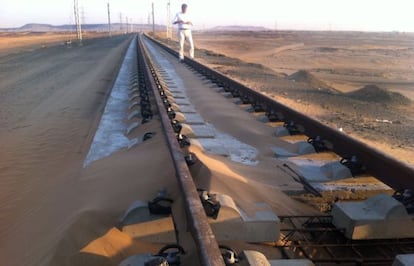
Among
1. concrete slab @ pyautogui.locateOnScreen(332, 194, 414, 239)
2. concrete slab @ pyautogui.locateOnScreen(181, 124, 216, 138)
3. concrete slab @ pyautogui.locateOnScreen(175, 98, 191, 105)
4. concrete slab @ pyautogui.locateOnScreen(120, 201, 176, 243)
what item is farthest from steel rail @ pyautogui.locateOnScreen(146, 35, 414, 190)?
concrete slab @ pyautogui.locateOnScreen(175, 98, 191, 105)

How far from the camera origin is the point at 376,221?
3.10 m

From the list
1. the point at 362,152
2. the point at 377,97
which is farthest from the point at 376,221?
the point at 377,97

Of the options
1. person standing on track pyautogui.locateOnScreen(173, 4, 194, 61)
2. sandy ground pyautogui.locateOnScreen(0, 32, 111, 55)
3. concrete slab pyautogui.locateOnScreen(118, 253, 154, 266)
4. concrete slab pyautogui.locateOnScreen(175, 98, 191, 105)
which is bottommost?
sandy ground pyautogui.locateOnScreen(0, 32, 111, 55)

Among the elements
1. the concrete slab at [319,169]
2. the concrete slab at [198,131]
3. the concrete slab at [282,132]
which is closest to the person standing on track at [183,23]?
the concrete slab at [198,131]

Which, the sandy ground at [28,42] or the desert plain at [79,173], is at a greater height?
the desert plain at [79,173]

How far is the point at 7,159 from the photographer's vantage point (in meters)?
6.03

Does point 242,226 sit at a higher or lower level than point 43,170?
higher

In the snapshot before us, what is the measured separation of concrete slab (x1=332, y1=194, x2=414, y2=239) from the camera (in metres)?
3.08

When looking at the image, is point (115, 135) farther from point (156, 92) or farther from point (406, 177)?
point (406, 177)

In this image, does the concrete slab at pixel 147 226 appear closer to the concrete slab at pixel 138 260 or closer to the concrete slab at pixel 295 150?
the concrete slab at pixel 138 260

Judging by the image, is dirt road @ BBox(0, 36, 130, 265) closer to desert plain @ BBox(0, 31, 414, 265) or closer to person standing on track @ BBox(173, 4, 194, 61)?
desert plain @ BBox(0, 31, 414, 265)

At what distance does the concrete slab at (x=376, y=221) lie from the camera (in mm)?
3078

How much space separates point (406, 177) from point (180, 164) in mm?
1809

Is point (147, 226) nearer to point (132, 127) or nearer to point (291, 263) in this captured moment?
point (291, 263)
